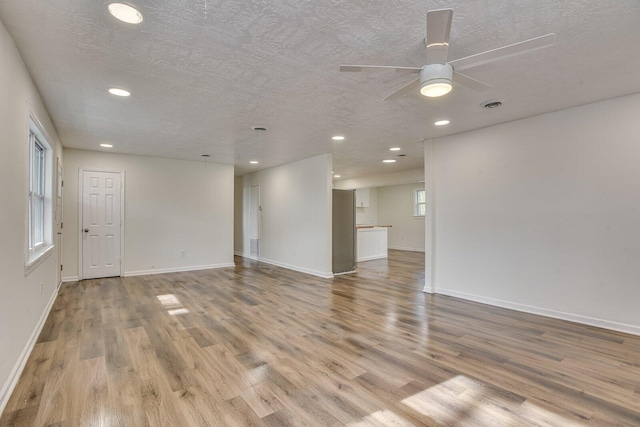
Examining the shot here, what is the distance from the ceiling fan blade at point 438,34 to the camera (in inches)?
64.8

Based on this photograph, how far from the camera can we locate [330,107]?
3.59 metres

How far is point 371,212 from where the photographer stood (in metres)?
12.3

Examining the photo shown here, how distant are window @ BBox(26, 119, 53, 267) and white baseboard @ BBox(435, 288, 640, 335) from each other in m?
5.24

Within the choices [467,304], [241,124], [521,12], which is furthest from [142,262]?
[521,12]

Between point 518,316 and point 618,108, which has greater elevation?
point 618,108

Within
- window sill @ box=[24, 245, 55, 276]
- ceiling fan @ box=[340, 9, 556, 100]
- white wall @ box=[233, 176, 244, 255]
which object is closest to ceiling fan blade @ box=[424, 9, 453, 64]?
ceiling fan @ box=[340, 9, 556, 100]

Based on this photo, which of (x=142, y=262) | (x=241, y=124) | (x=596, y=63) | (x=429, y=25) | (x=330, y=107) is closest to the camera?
(x=429, y=25)

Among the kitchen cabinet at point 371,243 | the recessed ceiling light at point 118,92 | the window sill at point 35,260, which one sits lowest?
the kitchen cabinet at point 371,243

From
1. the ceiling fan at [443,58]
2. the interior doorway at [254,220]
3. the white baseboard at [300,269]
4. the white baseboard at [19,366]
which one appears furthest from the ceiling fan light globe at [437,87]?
the interior doorway at [254,220]

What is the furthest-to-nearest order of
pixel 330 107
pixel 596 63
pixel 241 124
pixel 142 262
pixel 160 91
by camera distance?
pixel 142 262 < pixel 241 124 < pixel 330 107 < pixel 160 91 < pixel 596 63

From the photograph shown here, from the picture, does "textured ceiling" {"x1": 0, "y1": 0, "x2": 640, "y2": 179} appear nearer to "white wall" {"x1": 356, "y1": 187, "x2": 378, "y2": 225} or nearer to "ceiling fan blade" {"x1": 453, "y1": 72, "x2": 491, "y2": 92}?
"ceiling fan blade" {"x1": 453, "y1": 72, "x2": 491, "y2": 92}

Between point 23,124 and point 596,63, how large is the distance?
470 centimetres

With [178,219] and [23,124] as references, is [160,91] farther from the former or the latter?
[178,219]

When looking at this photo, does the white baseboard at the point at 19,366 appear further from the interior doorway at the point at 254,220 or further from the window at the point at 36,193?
the interior doorway at the point at 254,220
